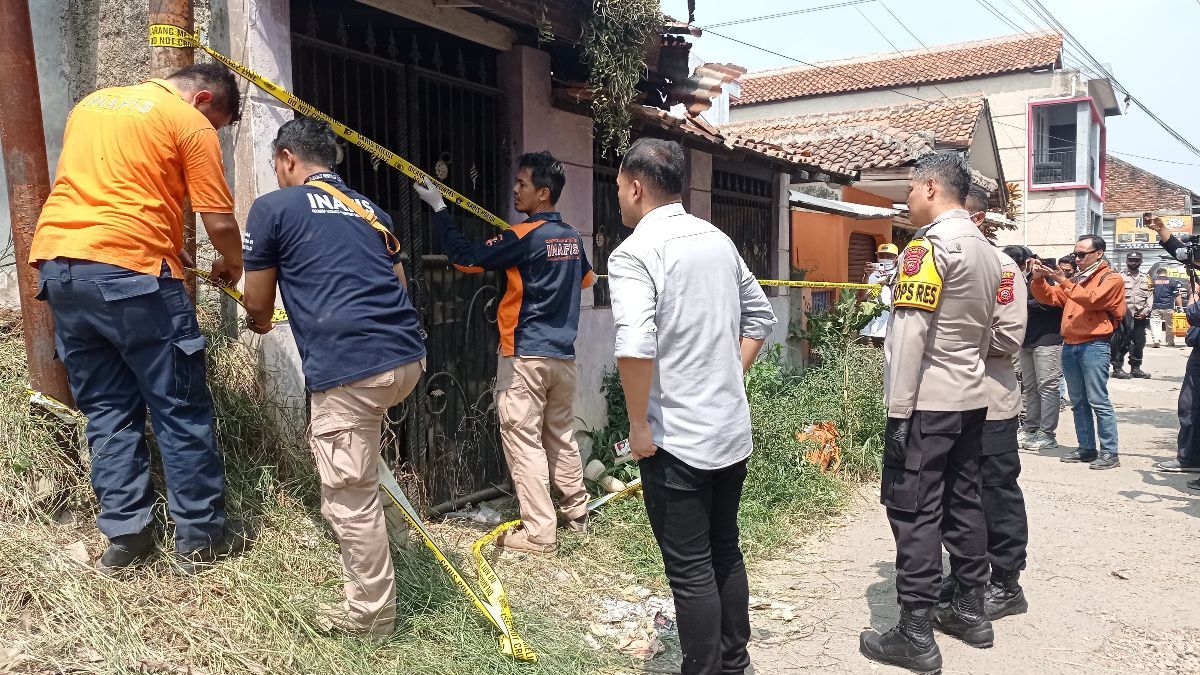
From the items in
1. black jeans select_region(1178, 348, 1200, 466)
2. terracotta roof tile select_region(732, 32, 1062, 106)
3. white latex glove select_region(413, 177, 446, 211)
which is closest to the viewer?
white latex glove select_region(413, 177, 446, 211)

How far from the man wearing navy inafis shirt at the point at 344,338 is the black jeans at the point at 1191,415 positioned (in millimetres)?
6763

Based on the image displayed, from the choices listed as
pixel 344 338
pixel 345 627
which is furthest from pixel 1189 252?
pixel 345 627

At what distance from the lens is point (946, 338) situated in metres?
3.64

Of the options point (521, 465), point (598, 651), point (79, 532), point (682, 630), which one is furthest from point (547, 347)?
point (79, 532)

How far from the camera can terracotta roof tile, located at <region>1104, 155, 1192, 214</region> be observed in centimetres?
3525

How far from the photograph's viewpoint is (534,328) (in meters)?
4.55

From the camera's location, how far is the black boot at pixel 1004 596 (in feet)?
13.4

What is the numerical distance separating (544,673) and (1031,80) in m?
26.5

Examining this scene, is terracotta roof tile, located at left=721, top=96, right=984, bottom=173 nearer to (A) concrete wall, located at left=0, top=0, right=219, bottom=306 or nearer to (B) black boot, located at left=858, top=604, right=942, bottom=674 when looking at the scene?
(B) black boot, located at left=858, top=604, right=942, bottom=674

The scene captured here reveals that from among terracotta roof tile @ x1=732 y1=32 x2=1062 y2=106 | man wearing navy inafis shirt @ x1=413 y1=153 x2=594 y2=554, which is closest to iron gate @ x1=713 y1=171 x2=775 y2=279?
man wearing navy inafis shirt @ x1=413 y1=153 x2=594 y2=554

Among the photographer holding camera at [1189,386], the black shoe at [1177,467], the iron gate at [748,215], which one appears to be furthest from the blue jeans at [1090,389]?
the iron gate at [748,215]

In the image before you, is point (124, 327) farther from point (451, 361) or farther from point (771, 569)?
point (771, 569)

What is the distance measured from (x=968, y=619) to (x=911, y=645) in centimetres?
47

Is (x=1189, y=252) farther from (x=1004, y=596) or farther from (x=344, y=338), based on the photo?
(x=344, y=338)
